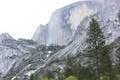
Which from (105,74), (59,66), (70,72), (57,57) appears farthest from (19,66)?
(105,74)

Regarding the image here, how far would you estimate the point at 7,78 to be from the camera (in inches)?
7185

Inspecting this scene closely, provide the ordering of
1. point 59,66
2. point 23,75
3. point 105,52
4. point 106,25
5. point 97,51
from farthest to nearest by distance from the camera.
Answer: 1. point 106,25
2. point 23,75
3. point 59,66
4. point 105,52
5. point 97,51

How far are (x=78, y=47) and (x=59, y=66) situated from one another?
22938 mm

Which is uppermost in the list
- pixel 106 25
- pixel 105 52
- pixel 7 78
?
pixel 106 25

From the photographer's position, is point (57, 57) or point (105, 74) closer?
point (105, 74)

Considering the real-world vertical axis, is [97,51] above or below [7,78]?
above

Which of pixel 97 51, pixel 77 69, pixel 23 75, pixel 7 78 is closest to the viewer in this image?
pixel 97 51

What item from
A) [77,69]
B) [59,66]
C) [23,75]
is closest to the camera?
[77,69]

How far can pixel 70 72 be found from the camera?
99250 millimetres

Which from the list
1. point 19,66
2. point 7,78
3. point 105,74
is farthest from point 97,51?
point 19,66

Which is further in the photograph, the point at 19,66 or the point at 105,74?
the point at 19,66

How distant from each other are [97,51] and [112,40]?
109 meters

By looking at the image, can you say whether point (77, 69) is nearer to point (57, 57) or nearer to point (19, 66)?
point (57, 57)

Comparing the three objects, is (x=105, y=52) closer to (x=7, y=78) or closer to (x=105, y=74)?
(x=105, y=74)
